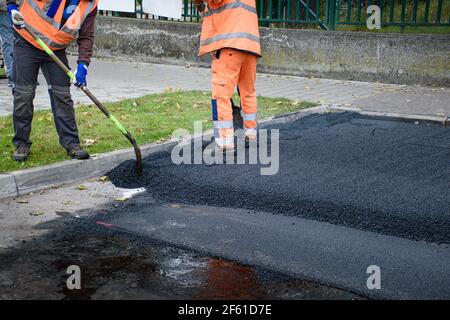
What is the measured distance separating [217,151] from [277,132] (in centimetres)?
118

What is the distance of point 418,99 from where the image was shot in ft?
31.8

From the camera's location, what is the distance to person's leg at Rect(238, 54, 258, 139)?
6.83 m

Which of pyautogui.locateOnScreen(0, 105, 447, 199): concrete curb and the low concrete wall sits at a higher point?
the low concrete wall

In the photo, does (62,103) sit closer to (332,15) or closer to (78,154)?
(78,154)

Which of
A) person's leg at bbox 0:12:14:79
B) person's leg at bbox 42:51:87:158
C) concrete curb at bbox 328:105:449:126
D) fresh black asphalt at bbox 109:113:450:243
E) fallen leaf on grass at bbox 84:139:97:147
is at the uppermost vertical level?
person's leg at bbox 0:12:14:79

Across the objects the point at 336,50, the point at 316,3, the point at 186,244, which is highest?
the point at 316,3

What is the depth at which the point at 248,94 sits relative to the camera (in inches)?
274

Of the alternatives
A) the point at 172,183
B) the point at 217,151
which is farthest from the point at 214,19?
the point at 172,183

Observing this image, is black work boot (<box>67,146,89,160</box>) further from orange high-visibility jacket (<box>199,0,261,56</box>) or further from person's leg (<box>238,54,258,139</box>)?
person's leg (<box>238,54,258,139</box>)

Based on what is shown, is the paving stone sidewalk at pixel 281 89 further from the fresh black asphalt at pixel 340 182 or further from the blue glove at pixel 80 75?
the blue glove at pixel 80 75

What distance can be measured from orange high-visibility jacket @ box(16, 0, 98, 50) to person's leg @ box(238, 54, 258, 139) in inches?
63.1

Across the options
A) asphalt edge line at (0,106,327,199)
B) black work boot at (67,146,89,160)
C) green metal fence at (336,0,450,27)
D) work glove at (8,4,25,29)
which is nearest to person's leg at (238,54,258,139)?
asphalt edge line at (0,106,327,199)
